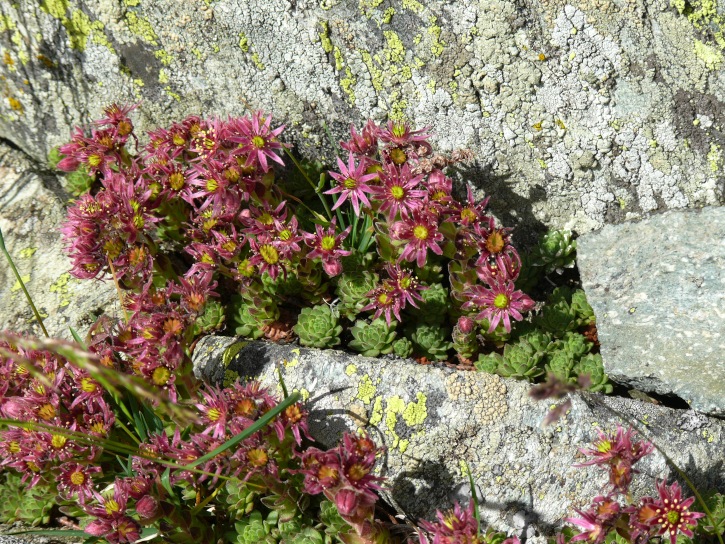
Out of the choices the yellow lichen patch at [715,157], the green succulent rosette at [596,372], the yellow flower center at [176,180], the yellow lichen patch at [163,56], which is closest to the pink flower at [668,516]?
the green succulent rosette at [596,372]

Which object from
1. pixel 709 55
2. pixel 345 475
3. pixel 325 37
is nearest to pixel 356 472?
pixel 345 475

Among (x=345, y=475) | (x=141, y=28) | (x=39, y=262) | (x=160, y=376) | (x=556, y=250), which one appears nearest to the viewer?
(x=345, y=475)

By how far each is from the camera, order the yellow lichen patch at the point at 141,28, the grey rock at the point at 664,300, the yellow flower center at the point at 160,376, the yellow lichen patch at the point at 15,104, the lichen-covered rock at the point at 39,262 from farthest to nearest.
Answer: the yellow lichen patch at the point at 15,104
the lichen-covered rock at the point at 39,262
the yellow lichen patch at the point at 141,28
the grey rock at the point at 664,300
the yellow flower center at the point at 160,376

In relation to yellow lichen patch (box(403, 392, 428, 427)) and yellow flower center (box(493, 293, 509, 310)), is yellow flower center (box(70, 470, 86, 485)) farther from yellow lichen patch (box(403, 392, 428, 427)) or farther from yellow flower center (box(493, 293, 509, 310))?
yellow flower center (box(493, 293, 509, 310))

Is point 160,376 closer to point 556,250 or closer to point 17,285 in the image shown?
point 17,285

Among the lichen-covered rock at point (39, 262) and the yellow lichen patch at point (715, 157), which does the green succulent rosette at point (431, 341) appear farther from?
the lichen-covered rock at point (39, 262)

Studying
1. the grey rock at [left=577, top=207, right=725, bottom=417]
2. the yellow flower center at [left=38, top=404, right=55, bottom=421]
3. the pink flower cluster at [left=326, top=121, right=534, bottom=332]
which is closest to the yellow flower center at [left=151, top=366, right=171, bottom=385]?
the yellow flower center at [left=38, top=404, right=55, bottom=421]

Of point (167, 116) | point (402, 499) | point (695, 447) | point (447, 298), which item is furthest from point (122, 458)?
point (695, 447)

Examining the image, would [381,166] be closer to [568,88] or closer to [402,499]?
[568,88]
